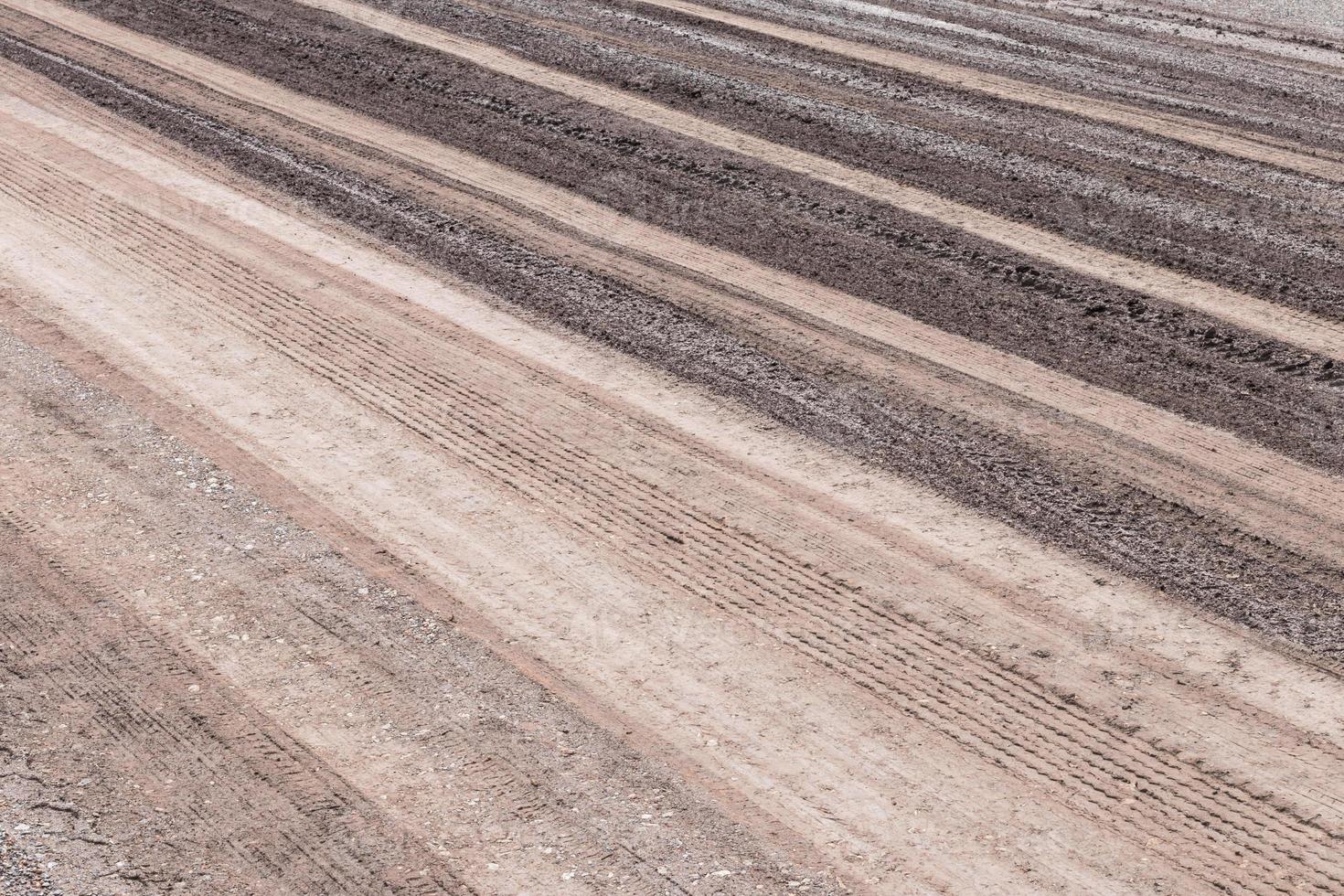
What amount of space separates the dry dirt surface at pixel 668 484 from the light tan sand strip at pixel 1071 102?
0.34 ft

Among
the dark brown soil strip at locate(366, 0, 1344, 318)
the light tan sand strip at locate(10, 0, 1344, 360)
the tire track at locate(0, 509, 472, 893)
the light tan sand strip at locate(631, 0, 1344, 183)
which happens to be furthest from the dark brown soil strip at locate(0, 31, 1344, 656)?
the light tan sand strip at locate(631, 0, 1344, 183)

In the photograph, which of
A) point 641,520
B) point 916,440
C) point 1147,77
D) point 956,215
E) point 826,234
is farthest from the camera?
point 1147,77

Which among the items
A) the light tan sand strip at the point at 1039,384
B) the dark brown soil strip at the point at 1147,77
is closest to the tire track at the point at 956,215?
the light tan sand strip at the point at 1039,384

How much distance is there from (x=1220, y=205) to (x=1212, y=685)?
7.43 meters

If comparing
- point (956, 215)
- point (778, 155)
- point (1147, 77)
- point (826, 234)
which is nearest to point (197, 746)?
point (826, 234)

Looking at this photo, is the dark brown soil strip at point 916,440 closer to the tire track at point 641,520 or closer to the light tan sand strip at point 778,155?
the tire track at point 641,520

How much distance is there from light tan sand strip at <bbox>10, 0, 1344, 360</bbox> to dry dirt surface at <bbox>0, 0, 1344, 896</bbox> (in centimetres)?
8

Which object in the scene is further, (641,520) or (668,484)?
(668,484)

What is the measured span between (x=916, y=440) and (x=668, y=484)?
1888 mm

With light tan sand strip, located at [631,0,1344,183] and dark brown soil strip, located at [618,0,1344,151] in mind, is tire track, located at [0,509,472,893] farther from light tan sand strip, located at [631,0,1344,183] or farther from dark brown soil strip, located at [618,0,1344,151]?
dark brown soil strip, located at [618,0,1344,151]

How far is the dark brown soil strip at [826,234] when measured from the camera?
10648 millimetres

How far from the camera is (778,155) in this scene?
14602mm

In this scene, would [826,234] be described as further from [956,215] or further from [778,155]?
[778,155]

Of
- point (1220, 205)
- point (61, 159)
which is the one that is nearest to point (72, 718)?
point (61, 159)
